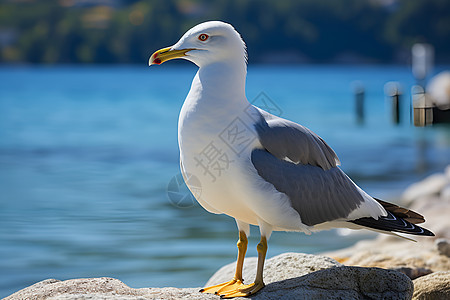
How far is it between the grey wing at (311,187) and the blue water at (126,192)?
9.74ft

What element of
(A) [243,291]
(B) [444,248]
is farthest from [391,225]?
(B) [444,248]

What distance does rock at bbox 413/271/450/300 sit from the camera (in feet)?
17.0

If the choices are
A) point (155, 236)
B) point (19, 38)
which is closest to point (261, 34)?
point (19, 38)

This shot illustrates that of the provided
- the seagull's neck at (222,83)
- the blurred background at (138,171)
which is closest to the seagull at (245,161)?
the seagull's neck at (222,83)

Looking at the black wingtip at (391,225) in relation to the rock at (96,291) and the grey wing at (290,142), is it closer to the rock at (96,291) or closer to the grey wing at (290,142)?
the grey wing at (290,142)

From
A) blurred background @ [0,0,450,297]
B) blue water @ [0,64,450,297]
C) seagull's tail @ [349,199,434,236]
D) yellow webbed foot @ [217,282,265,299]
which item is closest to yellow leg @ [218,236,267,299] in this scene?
yellow webbed foot @ [217,282,265,299]

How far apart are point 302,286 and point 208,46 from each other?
1809mm

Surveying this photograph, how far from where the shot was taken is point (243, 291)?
15.4 ft

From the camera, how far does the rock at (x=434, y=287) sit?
5168 mm

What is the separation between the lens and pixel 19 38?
101 m

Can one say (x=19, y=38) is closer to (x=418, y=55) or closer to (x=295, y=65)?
(x=295, y=65)

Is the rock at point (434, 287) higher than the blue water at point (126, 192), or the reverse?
the blue water at point (126, 192)

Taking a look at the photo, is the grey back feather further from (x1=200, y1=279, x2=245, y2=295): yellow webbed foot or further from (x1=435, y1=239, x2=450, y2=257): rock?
(x1=435, y1=239, x2=450, y2=257): rock

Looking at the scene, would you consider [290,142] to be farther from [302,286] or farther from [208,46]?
[302,286]
